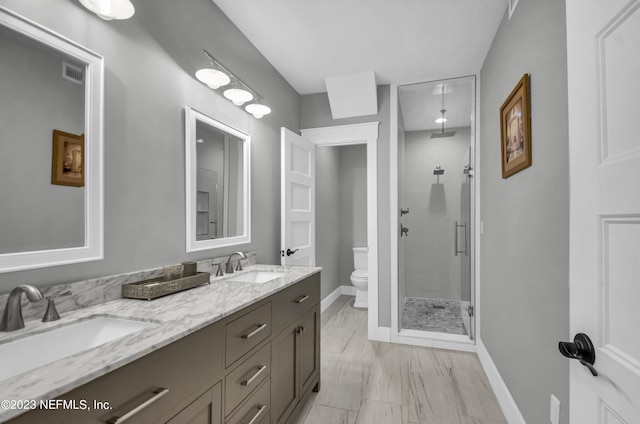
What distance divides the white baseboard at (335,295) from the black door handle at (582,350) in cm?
339

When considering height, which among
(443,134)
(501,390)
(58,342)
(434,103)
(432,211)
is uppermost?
(434,103)

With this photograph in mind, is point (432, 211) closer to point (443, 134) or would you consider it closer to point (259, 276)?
point (443, 134)

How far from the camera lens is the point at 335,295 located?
4.53 m

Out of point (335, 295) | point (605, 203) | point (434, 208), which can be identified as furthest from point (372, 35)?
point (335, 295)

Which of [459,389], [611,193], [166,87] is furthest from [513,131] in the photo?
[166,87]

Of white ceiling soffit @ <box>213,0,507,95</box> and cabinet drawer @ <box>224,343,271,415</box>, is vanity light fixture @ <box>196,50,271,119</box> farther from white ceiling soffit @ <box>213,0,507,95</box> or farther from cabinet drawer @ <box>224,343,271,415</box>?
cabinet drawer @ <box>224,343,271,415</box>

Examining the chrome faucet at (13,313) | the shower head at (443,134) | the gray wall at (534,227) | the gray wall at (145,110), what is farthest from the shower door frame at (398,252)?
the chrome faucet at (13,313)

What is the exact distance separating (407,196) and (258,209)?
9.09ft

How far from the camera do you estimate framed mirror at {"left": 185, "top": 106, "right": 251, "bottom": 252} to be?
176 centimetres

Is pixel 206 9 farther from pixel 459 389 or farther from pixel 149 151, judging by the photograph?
pixel 459 389

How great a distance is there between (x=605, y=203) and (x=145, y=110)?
1.79 meters

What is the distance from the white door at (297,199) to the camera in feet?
8.93

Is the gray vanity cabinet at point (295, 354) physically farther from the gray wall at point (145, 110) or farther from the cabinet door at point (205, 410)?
the gray wall at point (145, 110)

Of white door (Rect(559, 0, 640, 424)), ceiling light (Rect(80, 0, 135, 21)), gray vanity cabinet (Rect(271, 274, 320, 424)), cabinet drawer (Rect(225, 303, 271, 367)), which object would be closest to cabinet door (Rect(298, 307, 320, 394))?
gray vanity cabinet (Rect(271, 274, 320, 424))
